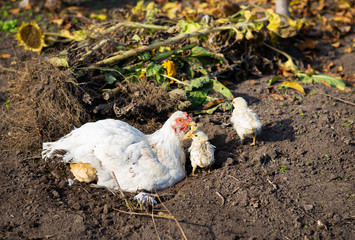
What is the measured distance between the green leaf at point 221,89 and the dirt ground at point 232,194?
0.46 meters

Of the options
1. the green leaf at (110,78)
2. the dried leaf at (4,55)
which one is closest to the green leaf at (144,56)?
the green leaf at (110,78)

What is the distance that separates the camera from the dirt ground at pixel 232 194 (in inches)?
132

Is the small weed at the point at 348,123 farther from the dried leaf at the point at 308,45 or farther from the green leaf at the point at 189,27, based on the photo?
the green leaf at the point at 189,27

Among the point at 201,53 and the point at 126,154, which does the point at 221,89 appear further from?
the point at 126,154

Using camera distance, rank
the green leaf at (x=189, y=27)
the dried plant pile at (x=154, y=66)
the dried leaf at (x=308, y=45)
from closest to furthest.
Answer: the dried plant pile at (x=154, y=66), the green leaf at (x=189, y=27), the dried leaf at (x=308, y=45)

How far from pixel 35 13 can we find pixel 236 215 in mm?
7498

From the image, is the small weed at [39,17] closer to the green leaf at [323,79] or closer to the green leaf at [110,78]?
the green leaf at [110,78]

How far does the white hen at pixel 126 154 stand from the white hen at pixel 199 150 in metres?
0.14

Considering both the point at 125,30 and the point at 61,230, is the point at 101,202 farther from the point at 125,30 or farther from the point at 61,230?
the point at 125,30

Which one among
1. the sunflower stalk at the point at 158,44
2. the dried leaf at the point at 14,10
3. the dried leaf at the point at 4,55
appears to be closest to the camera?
the sunflower stalk at the point at 158,44

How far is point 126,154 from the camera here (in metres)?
3.87

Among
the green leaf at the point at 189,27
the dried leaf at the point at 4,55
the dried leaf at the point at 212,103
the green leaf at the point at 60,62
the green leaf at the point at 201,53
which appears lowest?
the dried leaf at the point at 212,103

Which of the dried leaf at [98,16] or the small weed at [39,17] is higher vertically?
the small weed at [39,17]

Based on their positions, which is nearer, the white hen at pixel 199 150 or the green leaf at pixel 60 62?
the white hen at pixel 199 150
